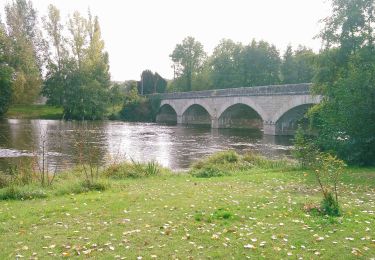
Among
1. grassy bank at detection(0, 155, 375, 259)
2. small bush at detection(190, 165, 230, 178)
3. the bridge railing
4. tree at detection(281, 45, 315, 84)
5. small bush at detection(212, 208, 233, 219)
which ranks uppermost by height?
tree at detection(281, 45, 315, 84)

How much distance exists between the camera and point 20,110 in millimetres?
62062

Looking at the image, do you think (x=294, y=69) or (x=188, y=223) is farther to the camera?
(x=294, y=69)

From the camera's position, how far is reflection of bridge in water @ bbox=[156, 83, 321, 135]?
41559mm

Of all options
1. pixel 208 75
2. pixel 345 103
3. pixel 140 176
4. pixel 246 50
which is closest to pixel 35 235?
pixel 140 176

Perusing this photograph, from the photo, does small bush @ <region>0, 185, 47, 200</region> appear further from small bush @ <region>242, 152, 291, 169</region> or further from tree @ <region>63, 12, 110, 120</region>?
tree @ <region>63, 12, 110, 120</region>

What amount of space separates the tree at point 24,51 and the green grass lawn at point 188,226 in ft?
155

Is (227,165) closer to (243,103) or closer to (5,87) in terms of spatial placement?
(243,103)

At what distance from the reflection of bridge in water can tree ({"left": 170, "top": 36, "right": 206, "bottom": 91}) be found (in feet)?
36.5

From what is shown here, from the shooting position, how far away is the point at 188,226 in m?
6.61

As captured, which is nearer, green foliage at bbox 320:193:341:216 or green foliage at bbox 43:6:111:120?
green foliage at bbox 320:193:341:216

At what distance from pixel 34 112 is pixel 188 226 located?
203 feet

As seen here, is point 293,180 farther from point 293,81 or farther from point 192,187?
point 293,81

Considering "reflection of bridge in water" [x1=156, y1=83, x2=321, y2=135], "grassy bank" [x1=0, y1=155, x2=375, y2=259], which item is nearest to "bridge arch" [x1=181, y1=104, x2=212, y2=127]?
"reflection of bridge in water" [x1=156, y1=83, x2=321, y2=135]

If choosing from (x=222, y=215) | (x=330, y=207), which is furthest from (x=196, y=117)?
(x=222, y=215)
